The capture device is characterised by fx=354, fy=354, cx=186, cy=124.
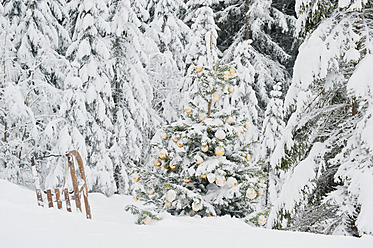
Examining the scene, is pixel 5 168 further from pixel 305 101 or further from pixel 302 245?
pixel 302 245

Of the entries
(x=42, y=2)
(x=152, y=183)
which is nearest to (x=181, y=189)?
(x=152, y=183)

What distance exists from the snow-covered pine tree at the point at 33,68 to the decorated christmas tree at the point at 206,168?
5.69 meters

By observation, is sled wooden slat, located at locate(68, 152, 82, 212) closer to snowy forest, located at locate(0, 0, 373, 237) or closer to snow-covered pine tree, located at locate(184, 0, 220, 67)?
snowy forest, located at locate(0, 0, 373, 237)

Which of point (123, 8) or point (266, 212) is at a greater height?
point (123, 8)

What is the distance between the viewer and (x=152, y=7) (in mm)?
16625

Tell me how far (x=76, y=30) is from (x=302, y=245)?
36.0 ft

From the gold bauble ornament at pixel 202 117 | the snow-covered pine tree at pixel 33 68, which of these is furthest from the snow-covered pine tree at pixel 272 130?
the snow-covered pine tree at pixel 33 68

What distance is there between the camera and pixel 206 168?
5.85 m

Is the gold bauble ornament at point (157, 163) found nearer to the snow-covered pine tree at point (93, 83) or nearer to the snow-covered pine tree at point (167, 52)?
the snow-covered pine tree at point (93, 83)

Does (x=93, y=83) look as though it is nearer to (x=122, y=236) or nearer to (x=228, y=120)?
(x=228, y=120)

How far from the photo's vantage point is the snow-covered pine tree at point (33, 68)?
1062 centimetres

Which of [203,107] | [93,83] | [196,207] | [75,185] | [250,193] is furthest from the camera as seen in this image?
[93,83]

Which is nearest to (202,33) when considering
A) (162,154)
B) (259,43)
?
(259,43)

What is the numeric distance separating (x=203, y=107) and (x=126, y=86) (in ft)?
23.3
